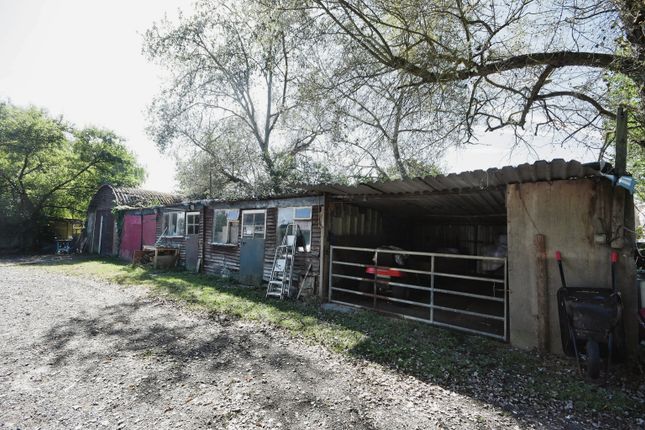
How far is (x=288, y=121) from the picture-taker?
18062 millimetres

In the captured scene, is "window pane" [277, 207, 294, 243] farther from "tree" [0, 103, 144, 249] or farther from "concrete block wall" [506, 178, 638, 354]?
"tree" [0, 103, 144, 249]

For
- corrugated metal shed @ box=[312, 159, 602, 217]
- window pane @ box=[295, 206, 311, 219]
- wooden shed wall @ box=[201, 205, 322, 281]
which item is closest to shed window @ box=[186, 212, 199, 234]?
wooden shed wall @ box=[201, 205, 322, 281]

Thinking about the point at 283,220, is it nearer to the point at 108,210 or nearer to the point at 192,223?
the point at 192,223

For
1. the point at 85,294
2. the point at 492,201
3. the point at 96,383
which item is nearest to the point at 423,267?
the point at 492,201

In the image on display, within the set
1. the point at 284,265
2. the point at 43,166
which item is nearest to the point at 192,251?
the point at 284,265

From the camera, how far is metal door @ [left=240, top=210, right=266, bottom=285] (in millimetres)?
9523

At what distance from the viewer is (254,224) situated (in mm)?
10031

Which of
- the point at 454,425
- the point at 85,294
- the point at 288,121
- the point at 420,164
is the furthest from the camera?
the point at 288,121

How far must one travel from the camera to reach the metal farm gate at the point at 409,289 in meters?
6.04

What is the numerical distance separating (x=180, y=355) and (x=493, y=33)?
23.1 feet

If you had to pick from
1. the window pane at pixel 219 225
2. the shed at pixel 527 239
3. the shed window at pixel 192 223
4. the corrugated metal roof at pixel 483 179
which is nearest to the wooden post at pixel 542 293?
the shed at pixel 527 239

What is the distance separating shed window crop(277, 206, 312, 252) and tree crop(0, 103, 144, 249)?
20.0 meters

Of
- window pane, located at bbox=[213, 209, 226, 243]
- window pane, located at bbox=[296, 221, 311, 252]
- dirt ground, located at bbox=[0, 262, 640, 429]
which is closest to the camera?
dirt ground, located at bbox=[0, 262, 640, 429]

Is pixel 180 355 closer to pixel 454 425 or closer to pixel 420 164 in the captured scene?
pixel 454 425
